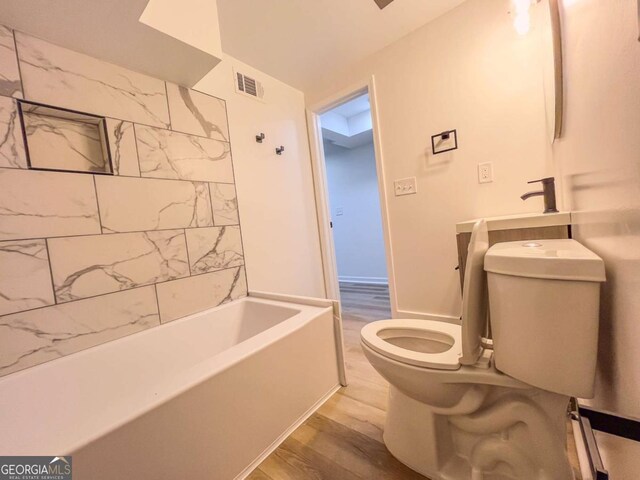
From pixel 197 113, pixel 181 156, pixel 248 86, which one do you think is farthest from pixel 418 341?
pixel 248 86

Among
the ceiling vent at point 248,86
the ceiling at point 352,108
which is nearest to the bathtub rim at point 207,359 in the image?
the ceiling vent at point 248,86

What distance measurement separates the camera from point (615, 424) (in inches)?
18.7

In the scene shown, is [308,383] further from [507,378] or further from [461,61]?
[461,61]

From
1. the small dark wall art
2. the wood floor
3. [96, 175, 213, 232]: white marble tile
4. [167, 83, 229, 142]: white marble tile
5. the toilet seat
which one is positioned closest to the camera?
the toilet seat

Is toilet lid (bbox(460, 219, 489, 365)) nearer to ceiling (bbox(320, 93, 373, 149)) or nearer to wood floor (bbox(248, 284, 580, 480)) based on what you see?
wood floor (bbox(248, 284, 580, 480))

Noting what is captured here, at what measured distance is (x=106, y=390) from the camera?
1.19 m

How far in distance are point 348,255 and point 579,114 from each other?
11.7ft

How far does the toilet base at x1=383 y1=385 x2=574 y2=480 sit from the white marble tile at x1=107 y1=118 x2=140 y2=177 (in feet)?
5.64

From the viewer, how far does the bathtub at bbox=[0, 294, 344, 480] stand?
71 cm

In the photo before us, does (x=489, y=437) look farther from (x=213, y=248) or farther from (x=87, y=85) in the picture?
(x=87, y=85)

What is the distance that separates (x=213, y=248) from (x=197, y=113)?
910mm

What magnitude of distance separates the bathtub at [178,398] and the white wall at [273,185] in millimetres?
589

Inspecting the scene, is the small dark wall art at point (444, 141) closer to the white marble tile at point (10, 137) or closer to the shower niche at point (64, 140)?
the shower niche at point (64, 140)

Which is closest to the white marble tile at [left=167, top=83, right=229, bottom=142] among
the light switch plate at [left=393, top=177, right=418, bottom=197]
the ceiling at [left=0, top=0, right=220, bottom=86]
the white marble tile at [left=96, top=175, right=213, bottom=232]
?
the ceiling at [left=0, top=0, right=220, bottom=86]
